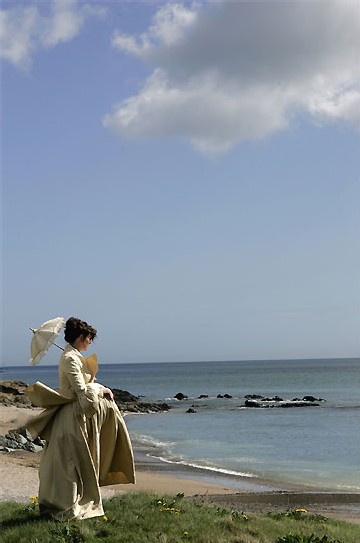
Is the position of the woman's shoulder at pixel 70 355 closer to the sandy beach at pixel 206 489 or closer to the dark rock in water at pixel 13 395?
the sandy beach at pixel 206 489

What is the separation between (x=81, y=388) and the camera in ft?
24.7

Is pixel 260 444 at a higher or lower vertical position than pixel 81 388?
lower

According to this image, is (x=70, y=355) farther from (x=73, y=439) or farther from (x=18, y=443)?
(x=18, y=443)

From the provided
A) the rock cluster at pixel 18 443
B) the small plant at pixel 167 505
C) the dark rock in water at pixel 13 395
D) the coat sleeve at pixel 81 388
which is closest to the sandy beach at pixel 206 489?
the rock cluster at pixel 18 443

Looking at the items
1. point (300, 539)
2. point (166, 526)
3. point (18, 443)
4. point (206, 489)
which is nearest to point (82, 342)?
point (166, 526)

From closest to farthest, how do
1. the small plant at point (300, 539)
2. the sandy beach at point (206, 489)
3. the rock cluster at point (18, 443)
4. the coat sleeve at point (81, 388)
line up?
the coat sleeve at point (81, 388)
the small plant at point (300, 539)
the sandy beach at point (206, 489)
the rock cluster at point (18, 443)

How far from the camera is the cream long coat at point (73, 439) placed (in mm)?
7543

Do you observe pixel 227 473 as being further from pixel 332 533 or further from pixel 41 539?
pixel 41 539

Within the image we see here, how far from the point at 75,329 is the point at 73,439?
1.16 m

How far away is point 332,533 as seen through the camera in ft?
28.5

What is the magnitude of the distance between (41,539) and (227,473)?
13321mm

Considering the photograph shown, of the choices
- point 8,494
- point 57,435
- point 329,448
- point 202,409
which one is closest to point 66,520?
point 57,435

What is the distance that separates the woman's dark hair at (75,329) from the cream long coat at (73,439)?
13cm

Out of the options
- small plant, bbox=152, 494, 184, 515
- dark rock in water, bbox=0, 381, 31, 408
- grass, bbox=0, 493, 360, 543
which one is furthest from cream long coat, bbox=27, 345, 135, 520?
dark rock in water, bbox=0, 381, 31, 408
